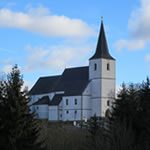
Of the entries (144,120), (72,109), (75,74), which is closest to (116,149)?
(144,120)

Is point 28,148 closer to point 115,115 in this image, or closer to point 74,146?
point 74,146

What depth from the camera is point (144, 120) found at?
2677 cm

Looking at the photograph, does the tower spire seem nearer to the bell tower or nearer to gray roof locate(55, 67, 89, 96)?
the bell tower

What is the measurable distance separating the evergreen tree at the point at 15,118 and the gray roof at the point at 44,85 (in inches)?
3149

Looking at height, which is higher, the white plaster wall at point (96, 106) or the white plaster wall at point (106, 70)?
the white plaster wall at point (106, 70)

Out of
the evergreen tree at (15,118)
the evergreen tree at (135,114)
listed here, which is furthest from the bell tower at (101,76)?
the evergreen tree at (15,118)

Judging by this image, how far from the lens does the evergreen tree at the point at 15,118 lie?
18422 millimetres

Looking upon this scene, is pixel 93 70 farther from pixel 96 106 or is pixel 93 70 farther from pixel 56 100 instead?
pixel 56 100

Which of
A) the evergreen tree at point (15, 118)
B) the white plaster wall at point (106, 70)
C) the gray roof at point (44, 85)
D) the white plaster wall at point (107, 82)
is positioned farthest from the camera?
the gray roof at point (44, 85)

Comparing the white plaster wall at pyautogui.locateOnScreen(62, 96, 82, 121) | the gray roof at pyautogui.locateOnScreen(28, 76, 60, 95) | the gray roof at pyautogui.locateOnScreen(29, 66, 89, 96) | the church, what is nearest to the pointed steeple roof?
the church

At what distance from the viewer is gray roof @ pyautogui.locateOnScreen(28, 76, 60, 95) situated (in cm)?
10175

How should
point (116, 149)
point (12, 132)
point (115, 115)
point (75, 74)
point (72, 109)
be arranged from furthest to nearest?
1. point (75, 74)
2. point (72, 109)
3. point (115, 115)
4. point (116, 149)
5. point (12, 132)

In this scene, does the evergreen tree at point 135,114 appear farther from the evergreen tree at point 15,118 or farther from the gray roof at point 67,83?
the gray roof at point 67,83

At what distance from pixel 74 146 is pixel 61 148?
83 centimetres
